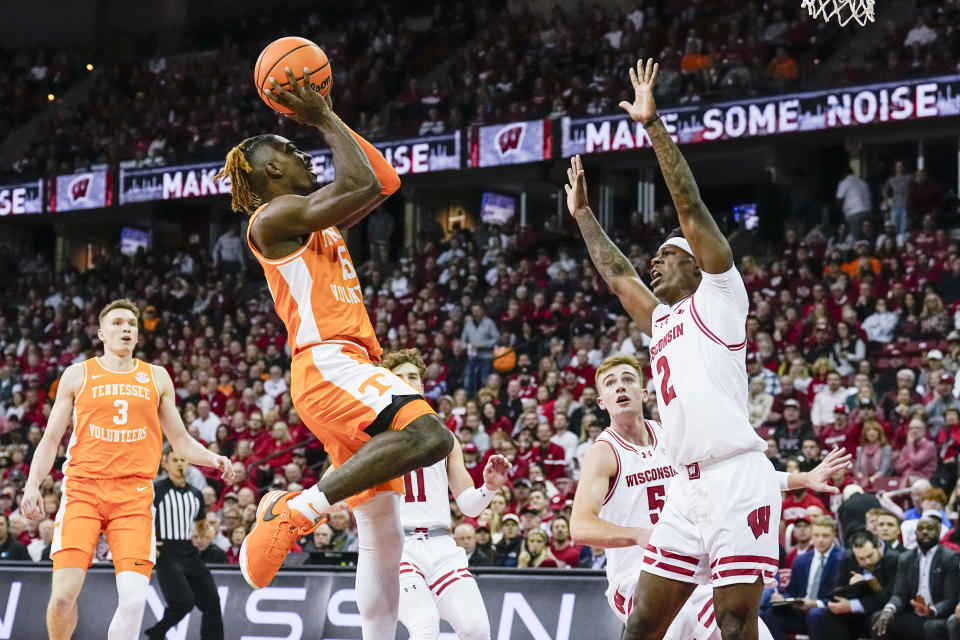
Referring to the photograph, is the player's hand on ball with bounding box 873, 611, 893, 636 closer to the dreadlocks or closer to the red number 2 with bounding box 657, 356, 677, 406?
the red number 2 with bounding box 657, 356, 677, 406

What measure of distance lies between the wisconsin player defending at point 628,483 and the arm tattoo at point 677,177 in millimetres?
1275

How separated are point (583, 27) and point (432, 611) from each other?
748 inches

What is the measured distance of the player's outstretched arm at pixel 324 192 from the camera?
18.0 ft

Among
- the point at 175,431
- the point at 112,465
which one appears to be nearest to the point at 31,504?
the point at 112,465

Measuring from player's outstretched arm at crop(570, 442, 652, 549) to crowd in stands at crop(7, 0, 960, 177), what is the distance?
13.6 metres

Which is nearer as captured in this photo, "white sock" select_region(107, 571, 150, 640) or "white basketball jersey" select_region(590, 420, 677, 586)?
"white basketball jersey" select_region(590, 420, 677, 586)

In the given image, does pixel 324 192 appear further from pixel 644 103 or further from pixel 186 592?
pixel 186 592

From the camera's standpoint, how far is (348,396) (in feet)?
18.1

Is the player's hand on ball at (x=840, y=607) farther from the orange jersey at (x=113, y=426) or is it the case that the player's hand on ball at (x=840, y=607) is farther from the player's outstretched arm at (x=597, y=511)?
the orange jersey at (x=113, y=426)

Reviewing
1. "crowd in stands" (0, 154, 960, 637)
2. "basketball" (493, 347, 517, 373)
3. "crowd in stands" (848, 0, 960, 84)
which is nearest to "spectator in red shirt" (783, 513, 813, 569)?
"crowd in stands" (0, 154, 960, 637)

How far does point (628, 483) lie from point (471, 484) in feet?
3.99

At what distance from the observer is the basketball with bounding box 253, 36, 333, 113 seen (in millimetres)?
5699

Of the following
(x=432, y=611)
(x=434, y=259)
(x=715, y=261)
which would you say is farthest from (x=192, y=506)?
(x=434, y=259)

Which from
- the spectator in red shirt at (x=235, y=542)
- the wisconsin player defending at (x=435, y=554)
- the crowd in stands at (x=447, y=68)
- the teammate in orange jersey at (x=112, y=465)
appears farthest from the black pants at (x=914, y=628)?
the crowd in stands at (x=447, y=68)
